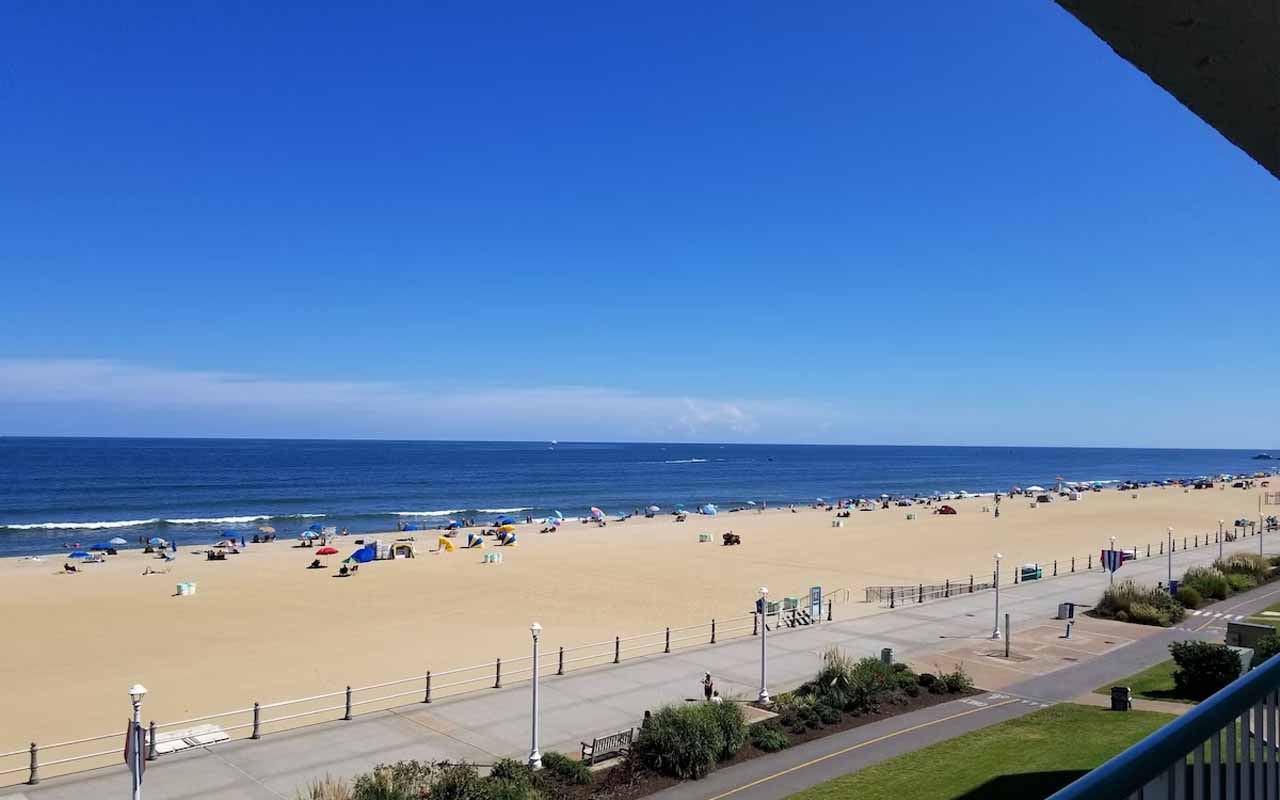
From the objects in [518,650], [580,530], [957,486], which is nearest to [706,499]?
[580,530]

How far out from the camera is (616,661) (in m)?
23.3

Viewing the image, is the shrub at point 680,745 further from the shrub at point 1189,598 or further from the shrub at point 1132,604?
the shrub at point 1189,598

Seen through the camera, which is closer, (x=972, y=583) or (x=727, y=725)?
(x=727, y=725)

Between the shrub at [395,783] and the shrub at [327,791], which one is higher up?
the shrub at [395,783]

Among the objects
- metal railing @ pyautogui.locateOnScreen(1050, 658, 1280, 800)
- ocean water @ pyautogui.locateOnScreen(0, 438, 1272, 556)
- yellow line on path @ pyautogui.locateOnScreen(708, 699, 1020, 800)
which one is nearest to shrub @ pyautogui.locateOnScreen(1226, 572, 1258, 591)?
yellow line on path @ pyautogui.locateOnScreen(708, 699, 1020, 800)

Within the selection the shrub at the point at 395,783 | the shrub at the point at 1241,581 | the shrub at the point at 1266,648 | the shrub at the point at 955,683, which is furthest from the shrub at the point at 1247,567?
the shrub at the point at 395,783

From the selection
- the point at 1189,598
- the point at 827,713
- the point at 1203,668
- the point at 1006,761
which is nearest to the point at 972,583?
the point at 1189,598

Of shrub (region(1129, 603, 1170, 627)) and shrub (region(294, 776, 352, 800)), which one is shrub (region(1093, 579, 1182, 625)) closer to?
shrub (region(1129, 603, 1170, 627))

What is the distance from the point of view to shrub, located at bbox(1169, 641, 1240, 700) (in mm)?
19359

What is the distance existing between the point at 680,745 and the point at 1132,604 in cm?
2210

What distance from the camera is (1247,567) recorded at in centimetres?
3750

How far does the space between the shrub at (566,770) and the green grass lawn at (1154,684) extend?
13.2m

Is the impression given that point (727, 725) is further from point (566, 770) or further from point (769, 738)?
point (566, 770)

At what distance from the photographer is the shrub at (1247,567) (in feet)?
121
